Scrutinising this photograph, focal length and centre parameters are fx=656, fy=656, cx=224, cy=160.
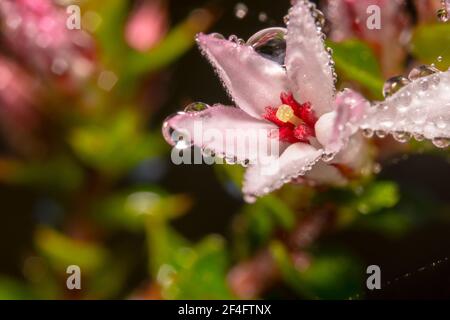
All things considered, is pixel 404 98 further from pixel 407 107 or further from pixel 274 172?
pixel 274 172

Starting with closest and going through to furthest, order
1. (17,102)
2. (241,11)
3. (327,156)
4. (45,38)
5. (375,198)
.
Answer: (327,156), (375,198), (241,11), (45,38), (17,102)

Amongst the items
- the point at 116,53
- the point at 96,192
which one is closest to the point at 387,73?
the point at 116,53

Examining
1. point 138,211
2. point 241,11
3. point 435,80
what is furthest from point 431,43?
point 138,211

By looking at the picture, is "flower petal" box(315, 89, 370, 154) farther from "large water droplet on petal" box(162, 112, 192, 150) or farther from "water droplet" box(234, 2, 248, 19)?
"water droplet" box(234, 2, 248, 19)

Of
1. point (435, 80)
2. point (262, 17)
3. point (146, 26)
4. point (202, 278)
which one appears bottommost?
point (202, 278)

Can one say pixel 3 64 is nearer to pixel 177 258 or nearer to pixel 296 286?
pixel 177 258

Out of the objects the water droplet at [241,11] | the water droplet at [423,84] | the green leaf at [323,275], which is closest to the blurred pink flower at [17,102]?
the water droplet at [241,11]

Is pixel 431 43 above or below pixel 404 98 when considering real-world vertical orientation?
above
